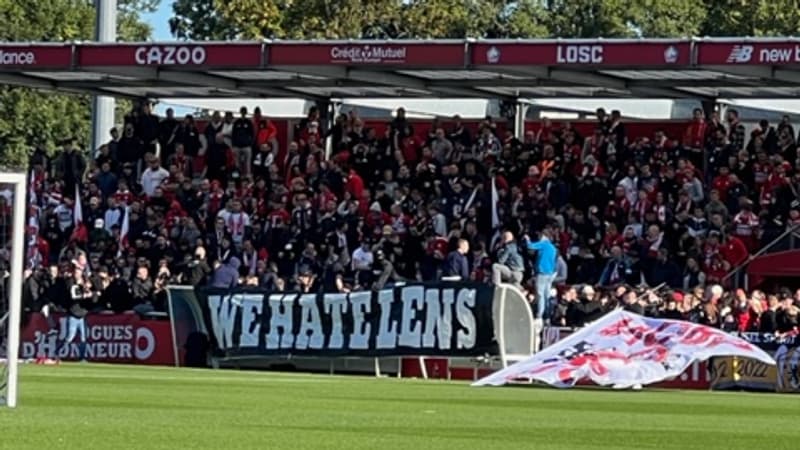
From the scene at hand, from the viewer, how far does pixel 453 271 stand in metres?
37.3

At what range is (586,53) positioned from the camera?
127 ft

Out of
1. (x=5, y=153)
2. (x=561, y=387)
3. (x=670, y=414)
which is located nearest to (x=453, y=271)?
(x=561, y=387)

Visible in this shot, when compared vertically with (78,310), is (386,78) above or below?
above

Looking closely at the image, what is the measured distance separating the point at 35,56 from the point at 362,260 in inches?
361

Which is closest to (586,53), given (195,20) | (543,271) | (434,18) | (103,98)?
(543,271)

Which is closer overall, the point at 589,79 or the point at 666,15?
the point at 589,79

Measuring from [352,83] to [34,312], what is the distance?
854 centimetres

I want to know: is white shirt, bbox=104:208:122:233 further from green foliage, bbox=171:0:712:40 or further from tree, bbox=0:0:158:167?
tree, bbox=0:0:158:167

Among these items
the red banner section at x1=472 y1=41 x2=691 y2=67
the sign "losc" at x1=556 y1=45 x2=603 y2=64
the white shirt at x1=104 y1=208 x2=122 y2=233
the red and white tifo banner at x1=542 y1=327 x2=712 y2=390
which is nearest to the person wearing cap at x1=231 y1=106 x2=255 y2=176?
the white shirt at x1=104 y1=208 x2=122 y2=233

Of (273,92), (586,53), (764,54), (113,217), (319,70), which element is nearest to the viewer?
(764,54)

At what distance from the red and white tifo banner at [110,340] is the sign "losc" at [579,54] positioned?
850 centimetres

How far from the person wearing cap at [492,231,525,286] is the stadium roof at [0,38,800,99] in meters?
4.59

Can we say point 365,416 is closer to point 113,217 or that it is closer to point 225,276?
point 225,276

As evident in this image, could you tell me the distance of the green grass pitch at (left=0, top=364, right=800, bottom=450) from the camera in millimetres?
15594
